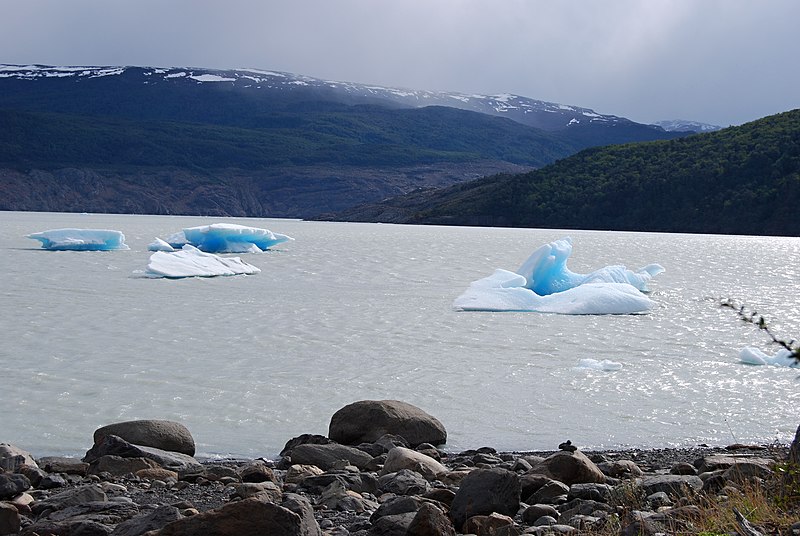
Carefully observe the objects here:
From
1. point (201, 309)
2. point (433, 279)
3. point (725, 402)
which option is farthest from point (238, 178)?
point (725, 402)

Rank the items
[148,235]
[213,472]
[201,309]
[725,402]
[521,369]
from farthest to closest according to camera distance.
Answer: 1. [148,235]
2. [201,309]
3. [521,369]
4. [725,402]
5. [213,472]

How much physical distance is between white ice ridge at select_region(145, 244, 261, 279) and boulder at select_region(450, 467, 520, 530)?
65.8 feet

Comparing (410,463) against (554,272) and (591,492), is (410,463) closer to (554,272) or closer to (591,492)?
(591,492)

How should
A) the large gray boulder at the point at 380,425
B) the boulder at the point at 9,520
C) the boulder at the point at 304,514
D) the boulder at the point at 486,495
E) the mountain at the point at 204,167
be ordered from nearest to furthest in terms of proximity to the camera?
the boulder at the point at 304,514, the boulder at the point at 9,520, the boulder at the point at 486,495, the large gray boulder at the point at 380,425, the mountain at the point at 204,167

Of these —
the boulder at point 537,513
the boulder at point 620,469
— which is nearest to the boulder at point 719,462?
the boulder at point 620,469

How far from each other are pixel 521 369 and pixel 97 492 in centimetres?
763

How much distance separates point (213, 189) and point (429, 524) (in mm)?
123153

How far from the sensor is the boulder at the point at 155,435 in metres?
7.43

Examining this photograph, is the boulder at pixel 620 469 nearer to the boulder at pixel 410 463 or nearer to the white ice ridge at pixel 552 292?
the boulder at pixel 410 463

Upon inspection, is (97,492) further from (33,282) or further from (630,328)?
(33,282)

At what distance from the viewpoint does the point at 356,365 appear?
12.4m

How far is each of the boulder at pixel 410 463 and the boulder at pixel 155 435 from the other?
1770mm

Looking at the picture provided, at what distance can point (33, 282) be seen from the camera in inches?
886

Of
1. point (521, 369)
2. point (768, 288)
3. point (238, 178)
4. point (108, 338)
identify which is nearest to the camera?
point (521, 369)
